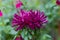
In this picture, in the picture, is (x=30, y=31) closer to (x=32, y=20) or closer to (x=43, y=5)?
(x=32, y=20)

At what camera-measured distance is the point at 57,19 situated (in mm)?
1808

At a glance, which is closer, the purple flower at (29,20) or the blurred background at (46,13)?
the purple flower at (29,20)

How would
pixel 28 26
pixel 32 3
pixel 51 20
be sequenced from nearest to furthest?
pixel 28 26 < pixel 51 20 < pixel 32 3

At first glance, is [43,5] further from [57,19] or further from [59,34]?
[59,34]

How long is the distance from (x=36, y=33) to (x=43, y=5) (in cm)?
48

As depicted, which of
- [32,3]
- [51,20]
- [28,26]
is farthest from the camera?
[32,3]

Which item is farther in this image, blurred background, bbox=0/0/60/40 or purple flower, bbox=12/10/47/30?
blurred background, bbox=0/0/60/40

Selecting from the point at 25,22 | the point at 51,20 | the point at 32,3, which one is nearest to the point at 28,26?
the point at 25,22

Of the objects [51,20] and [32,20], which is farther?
[51,20]

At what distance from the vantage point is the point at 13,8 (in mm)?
1834

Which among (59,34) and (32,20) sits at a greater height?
(32,20)

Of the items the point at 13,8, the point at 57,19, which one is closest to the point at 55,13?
the point at 57,19

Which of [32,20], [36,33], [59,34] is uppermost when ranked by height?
[32,20]

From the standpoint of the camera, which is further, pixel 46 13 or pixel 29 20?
pixel 46 13
